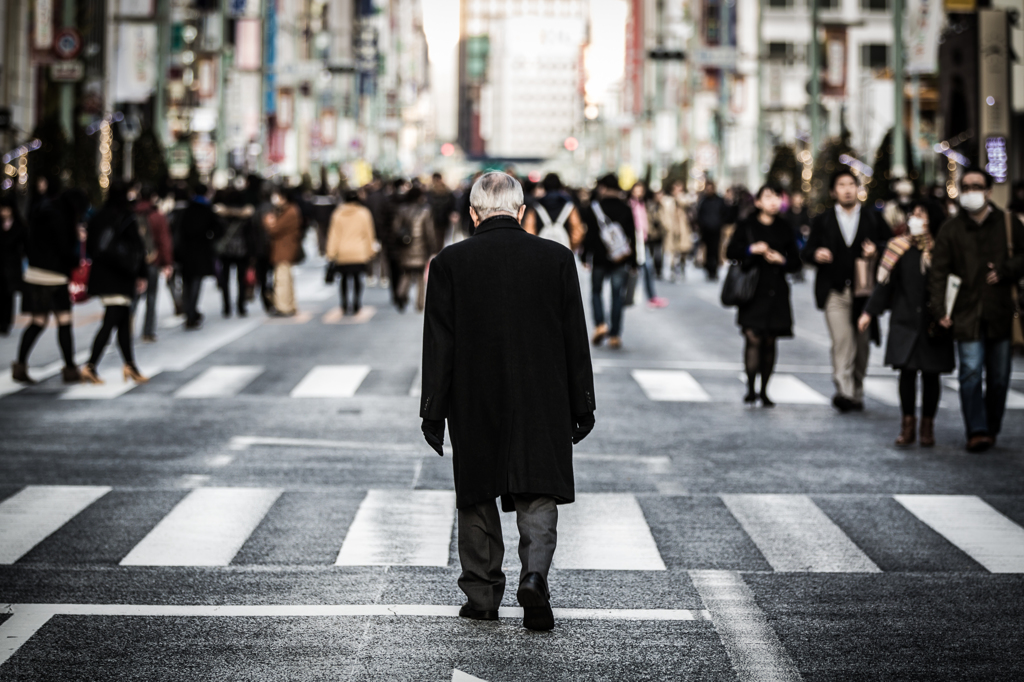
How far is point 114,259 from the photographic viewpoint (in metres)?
13.2

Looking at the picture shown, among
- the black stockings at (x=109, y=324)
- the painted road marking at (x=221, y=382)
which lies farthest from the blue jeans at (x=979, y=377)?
the black stockings at (x=109, y=324)

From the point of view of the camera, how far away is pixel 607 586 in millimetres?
6336

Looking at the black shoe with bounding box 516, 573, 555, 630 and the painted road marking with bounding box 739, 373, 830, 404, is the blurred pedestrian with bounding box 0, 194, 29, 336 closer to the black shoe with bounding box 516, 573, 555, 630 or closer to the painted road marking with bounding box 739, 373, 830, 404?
the painted road marking with bounding box 739, 373, 830, 404

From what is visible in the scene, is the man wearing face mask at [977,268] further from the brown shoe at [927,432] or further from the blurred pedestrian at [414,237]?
the blurred pedestrian at [414,237]

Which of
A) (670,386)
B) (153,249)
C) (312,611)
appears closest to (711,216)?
(153,249)

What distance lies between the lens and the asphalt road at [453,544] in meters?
5.29

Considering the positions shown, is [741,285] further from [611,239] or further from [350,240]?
[350,240]

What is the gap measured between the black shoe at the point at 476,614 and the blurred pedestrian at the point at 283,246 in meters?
16.2

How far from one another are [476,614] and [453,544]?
1485 millimetres

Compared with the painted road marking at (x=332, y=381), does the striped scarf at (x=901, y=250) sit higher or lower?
higher

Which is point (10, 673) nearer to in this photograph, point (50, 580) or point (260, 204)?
point (50, 580)

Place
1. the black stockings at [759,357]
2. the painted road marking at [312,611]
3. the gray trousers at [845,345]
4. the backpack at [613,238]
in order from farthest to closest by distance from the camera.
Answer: the backpack at [613,238] → the black stockings at [759,357] → the gray trousers at [845,345] → the painted road marking at [312,611]

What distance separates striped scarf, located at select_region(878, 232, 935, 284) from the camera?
34.6 feet

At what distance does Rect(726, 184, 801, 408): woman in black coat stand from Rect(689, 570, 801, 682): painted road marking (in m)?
5.86
